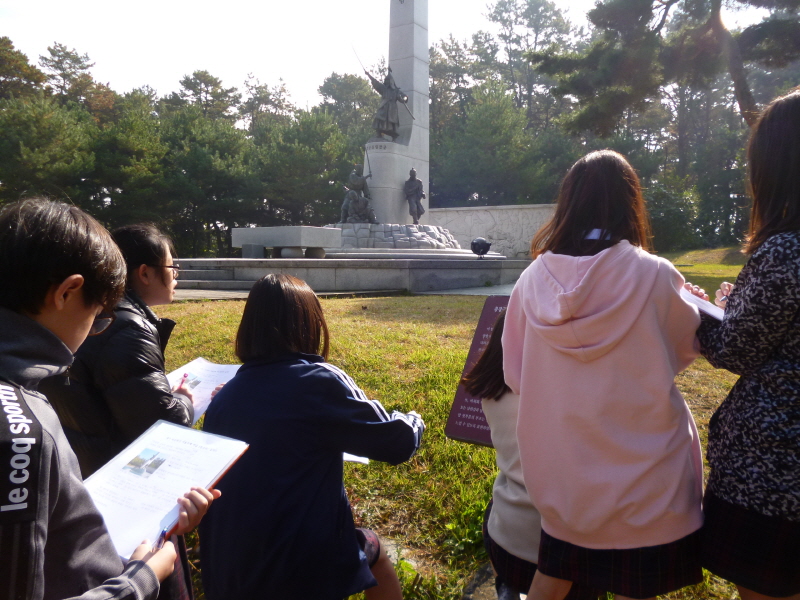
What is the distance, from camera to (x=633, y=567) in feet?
4.55

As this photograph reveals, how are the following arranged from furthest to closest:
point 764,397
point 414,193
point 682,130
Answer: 1. point 682,130
2. point 414,193
3. point 764,397

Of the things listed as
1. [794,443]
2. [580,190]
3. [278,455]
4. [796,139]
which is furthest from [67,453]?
[796,139]

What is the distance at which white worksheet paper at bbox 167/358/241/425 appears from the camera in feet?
6.91

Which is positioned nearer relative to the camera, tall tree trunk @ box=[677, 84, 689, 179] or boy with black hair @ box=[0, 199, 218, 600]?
boy with black hair @ box=[0, 199, 218, 600]

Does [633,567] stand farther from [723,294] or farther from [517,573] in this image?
[723,294]

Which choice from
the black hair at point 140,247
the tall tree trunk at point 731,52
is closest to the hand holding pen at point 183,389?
the black hair at point 140,247

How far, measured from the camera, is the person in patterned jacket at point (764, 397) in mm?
1255

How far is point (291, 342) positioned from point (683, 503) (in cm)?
102

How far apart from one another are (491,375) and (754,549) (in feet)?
2.41

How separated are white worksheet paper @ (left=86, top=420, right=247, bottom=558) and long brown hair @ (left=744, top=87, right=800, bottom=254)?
1262mm

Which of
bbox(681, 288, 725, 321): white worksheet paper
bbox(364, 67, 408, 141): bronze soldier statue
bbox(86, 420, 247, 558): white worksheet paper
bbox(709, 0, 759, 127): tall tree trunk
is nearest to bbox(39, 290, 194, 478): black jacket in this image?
bbox(86, 420, 247, 558): white worksheet paper

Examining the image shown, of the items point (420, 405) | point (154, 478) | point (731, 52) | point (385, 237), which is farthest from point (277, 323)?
point (731, 52)

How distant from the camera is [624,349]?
1.36 meters

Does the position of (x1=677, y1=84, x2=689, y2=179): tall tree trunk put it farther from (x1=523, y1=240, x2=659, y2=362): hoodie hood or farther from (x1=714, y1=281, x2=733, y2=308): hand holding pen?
(x1=523, y1=240, x2=659, y2=362): hoodie hood
